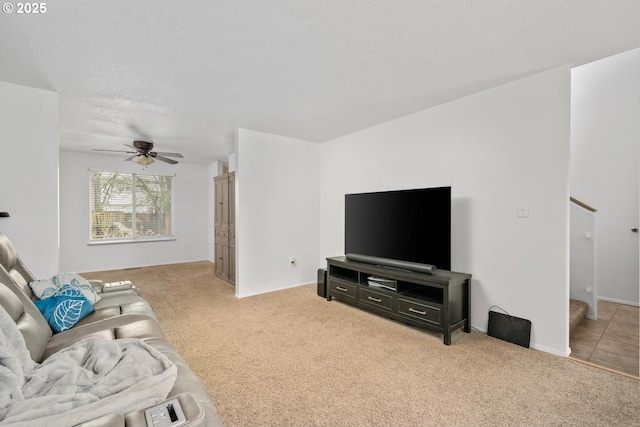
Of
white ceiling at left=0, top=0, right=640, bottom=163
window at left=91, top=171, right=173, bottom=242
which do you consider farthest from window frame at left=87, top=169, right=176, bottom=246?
white ceiling at left=0, top=0, right=640, bottom=163

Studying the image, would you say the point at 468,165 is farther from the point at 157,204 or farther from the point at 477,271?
the point at 157,204

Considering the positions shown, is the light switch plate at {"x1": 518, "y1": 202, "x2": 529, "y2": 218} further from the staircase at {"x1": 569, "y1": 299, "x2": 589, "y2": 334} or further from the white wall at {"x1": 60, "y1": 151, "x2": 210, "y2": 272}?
the white wall at {"x1": 60, "y1": 151, "x2": 210, "y2": 272}

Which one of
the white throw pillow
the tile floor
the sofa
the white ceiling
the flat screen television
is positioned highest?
the white ceiling

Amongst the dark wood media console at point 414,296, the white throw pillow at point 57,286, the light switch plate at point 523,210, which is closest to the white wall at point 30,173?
the white throw pillow at point 57,286

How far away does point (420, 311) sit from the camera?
110 inches

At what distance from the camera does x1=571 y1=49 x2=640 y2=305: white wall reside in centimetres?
370

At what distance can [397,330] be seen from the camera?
2.88m

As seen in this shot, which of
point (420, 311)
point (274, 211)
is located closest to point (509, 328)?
point (420, 311)

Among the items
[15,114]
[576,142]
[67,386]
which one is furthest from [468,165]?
[15,114]

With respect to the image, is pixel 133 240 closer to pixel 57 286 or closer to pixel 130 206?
pixel 130 206

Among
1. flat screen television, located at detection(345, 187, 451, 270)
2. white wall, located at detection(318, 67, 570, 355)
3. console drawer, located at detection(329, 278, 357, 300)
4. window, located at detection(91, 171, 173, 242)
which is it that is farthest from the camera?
window, located at detection(91, 171, 173, 242)

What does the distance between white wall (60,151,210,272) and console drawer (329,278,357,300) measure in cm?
436

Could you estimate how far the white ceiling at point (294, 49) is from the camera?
1721 mm

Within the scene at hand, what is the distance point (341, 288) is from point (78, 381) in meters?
2.86
